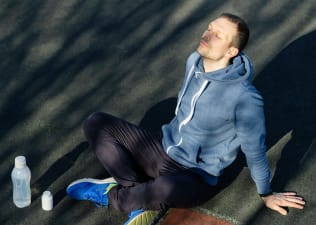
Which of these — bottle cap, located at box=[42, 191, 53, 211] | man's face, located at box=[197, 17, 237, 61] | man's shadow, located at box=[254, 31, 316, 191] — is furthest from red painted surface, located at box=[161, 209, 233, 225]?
man's face, located at box=[197, 17, 237, 61]

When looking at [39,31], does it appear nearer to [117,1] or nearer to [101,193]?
[117,1]

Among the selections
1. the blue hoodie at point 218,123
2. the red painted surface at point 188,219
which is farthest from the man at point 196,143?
the red painted surface at point 188,219

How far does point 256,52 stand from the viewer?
6.72m

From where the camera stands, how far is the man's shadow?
566cm

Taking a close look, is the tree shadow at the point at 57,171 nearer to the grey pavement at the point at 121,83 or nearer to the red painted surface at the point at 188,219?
the grey pavement at the point at 121,83

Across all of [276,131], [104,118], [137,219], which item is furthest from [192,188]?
[276,131]

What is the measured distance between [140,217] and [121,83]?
170 centimetres

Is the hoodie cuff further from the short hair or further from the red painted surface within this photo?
the short hair

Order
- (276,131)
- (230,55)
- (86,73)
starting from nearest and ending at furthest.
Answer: (230,55), (276,131), (86,73)

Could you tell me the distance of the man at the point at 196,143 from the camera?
4.75m

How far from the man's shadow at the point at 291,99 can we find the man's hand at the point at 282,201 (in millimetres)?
182

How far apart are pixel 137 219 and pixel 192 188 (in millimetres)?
444

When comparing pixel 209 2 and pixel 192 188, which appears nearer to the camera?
pixel 192 188

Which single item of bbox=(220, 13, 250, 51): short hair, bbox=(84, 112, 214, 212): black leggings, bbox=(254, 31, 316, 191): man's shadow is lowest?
bbox=(254, 31, 316, 191): man's shadow
